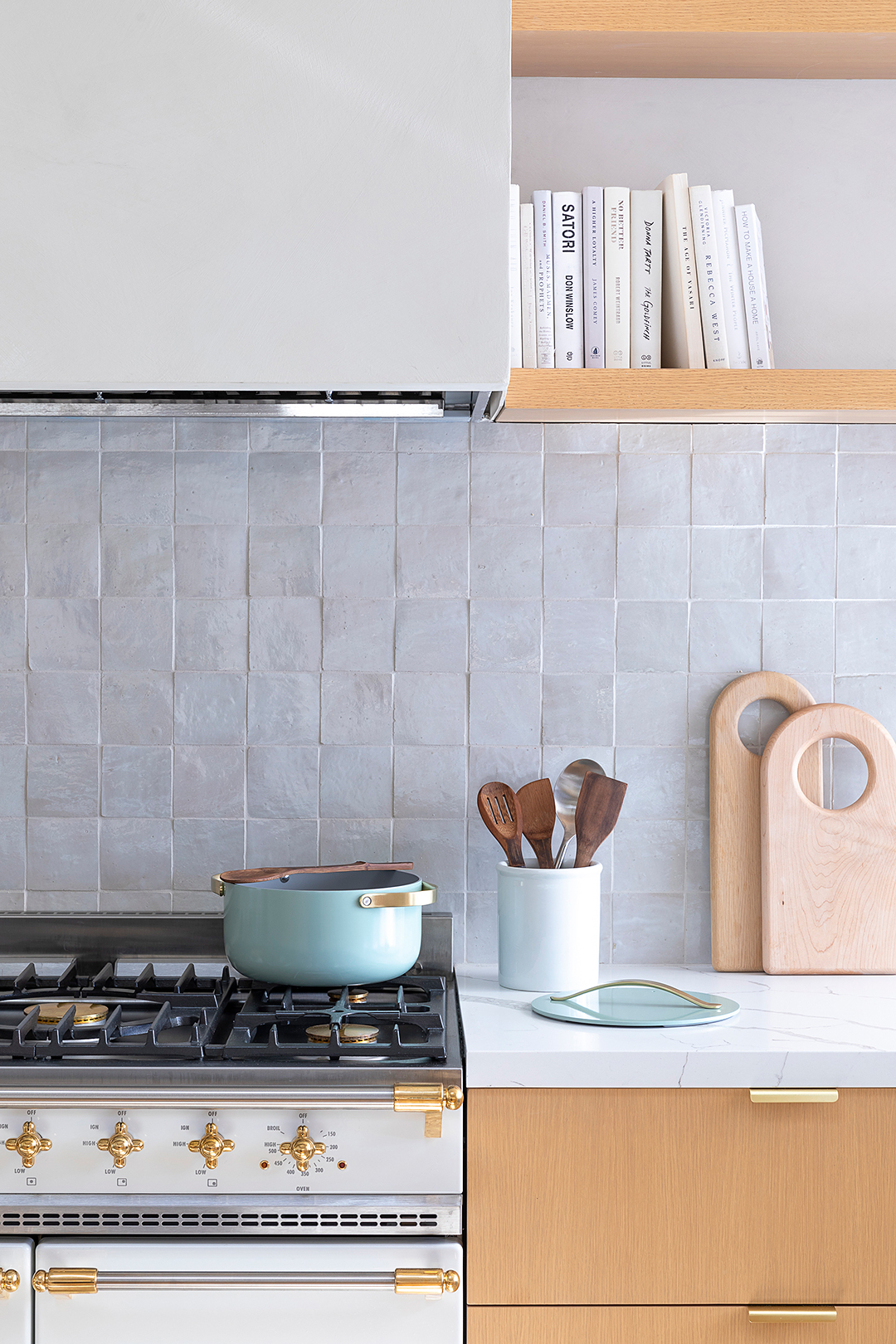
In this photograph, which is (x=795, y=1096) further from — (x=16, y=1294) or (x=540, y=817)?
(x=16, y=1294)

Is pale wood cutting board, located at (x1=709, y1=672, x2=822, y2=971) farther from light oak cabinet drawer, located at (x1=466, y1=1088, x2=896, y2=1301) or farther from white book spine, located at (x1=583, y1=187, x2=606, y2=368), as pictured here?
white book spine, located at (x1=583, y1=187, x2=606, y2=368)

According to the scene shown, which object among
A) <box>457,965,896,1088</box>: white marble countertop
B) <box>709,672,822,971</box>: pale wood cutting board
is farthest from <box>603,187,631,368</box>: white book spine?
<box>457,965,896,1088</box>: white marble countertop

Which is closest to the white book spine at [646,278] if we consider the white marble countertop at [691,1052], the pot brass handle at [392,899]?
the pot brass handle at [392,899]

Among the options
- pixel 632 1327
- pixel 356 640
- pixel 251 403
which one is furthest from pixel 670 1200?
pixel 251 403

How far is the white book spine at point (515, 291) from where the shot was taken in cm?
155

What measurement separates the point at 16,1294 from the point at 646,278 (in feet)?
4.99

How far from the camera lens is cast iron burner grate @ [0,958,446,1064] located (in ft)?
4.20

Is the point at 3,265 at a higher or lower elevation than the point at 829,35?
lower

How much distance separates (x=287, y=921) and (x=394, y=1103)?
0.29 meters

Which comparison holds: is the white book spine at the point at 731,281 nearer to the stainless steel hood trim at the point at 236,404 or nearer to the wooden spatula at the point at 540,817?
the stainless steel hood trim at the point at 236,404

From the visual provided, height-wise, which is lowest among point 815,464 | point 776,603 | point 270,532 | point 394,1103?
point 394,1103

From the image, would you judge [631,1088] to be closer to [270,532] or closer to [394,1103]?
[394,1103]

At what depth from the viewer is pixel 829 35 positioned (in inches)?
60.9

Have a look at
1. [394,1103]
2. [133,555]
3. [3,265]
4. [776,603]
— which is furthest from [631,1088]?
[3,265]
